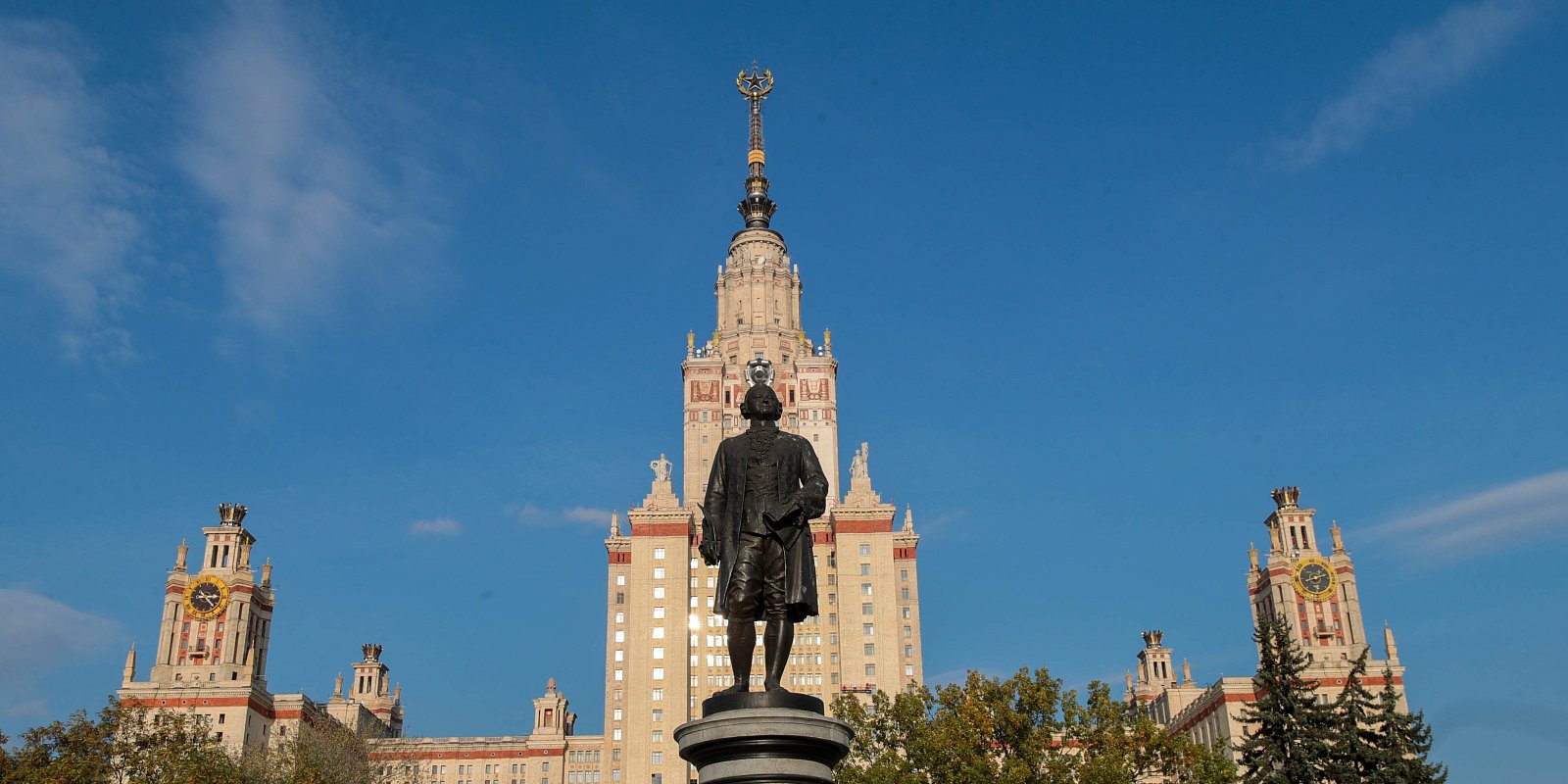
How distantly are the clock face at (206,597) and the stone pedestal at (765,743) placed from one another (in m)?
122

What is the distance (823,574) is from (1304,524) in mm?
48271

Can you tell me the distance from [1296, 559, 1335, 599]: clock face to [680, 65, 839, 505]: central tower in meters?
49.2

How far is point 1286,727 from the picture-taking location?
49531mm

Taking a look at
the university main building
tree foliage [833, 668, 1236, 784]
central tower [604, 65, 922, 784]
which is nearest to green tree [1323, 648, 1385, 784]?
tree foliage [833, 668, 1236, 784]

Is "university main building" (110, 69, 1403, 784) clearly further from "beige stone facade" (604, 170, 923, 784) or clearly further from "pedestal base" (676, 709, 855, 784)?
"pedestal base" (676, 709, 855, 784)

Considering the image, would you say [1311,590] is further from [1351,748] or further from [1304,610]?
[1351,748]

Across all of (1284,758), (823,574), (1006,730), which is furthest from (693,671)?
(1284,758)

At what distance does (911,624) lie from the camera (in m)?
136

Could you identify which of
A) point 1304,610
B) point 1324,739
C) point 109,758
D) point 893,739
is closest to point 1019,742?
point 893,739

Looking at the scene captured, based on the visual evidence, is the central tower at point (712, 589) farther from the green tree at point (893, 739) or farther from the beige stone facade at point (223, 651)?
the green tree at point (893, 739)

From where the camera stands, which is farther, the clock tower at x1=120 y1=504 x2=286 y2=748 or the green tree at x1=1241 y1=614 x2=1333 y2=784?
the clock tower at x1=120 y1=504 x2=286 y2=748

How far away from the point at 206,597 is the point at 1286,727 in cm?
10750

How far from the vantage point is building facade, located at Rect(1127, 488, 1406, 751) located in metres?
108

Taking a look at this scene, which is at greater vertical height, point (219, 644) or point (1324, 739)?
point (219, 644)
